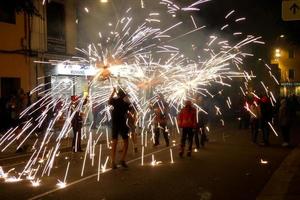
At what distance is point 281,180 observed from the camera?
34.0 ft

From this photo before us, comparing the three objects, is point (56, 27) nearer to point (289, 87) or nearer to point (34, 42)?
point (34, 42)

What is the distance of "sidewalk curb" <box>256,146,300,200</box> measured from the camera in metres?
8.89

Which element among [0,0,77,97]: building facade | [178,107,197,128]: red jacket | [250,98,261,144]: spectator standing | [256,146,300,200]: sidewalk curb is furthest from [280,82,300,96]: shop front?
[256,146,300,200]: sidewalk curb

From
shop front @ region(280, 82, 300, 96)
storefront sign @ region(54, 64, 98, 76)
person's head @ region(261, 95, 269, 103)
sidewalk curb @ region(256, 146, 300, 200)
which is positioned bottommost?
sidewalk curb @ region(256, 146, 300, 200)

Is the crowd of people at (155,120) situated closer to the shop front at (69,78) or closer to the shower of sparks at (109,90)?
the shower of sparks at (109,90)

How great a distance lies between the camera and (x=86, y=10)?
26094mm

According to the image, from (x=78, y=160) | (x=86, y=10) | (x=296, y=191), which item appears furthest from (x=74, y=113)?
(x=86, y=10)

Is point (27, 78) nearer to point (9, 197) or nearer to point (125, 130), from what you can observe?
point (125, 130)

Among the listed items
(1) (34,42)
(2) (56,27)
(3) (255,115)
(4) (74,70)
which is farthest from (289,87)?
(3) (255,115)

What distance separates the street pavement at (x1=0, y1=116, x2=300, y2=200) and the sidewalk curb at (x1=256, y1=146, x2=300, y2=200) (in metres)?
0.09

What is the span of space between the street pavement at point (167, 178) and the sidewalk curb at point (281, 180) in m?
0.09

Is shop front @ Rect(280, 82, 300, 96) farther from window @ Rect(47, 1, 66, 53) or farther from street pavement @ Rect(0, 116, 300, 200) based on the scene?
street pavement @ Rect(0, 116, 300, 200)

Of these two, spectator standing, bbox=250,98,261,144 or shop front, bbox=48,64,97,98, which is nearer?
spectator standing, bbox=250,98,261,144

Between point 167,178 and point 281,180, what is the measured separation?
7.36 ft
